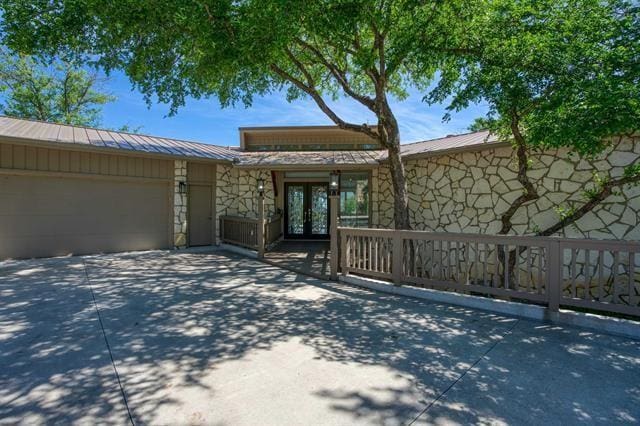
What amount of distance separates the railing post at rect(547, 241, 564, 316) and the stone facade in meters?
9.53

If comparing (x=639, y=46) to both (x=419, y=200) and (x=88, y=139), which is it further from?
(x=88, y=139)

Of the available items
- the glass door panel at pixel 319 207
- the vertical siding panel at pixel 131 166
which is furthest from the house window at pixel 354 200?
the vertical siding panel at pixel 131 166

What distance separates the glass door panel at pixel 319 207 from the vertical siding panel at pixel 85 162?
22.6ft

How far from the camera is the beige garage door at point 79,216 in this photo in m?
8.11

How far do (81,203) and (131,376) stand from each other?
7.84 metres

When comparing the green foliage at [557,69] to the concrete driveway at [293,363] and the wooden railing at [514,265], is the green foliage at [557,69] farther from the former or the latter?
the concrete driveway at [293,363]

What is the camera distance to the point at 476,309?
16.2ft

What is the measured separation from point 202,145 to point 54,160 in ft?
16.2

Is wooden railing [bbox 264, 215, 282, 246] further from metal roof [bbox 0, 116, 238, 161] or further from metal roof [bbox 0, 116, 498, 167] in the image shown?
metal roof [bbox 0, 116, 238, 161]

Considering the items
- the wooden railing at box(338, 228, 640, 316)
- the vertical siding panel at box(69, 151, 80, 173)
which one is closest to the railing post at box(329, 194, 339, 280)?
the wooden railing at box(338, 228, 640, 316)

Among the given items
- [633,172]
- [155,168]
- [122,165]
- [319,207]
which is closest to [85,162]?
[122,165]

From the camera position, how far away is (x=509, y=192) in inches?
303

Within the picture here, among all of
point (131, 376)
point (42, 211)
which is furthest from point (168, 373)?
point (42, 211)

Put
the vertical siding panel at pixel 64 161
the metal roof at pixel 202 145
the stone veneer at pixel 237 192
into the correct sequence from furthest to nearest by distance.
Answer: the stone veneer at pixel 237 192
the vertical siding panel at pixel 64 161
the metal roof at pixel 202 145
